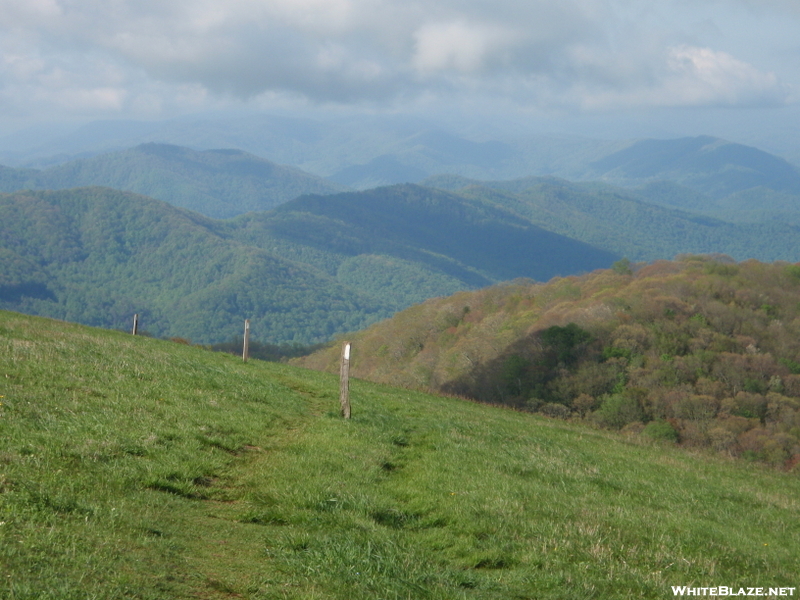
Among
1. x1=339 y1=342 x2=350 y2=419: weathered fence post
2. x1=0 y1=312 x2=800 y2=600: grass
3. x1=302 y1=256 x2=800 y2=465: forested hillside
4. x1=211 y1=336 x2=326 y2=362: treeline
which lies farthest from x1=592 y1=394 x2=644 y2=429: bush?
x1=211 y1=336 x2=326 y2=362: treeline

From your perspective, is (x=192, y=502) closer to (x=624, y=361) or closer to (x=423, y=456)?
(x=423, y=456)

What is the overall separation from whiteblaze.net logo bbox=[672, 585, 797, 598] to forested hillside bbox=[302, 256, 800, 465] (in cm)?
4263

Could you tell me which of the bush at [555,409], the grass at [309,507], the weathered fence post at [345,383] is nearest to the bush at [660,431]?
the bush at [555,409]

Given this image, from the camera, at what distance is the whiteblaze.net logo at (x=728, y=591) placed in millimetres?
7180

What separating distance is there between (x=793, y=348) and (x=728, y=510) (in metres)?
60.0

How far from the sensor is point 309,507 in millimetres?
8711

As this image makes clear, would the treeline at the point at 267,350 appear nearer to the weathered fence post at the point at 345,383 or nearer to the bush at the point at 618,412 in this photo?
the bush at the point at 618,412

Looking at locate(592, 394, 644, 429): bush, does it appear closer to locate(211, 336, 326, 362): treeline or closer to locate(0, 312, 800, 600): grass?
locate(0, 312, 800, 600): grass

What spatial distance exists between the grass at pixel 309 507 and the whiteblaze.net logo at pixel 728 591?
6.8 inches

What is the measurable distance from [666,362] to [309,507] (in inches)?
2286

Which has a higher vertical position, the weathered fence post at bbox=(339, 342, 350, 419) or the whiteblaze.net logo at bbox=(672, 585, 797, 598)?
the weathered fence post at bbox=(339, 342, 350, 419)

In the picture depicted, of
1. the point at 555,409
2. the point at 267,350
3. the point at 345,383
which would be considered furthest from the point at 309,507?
the point at 267,350

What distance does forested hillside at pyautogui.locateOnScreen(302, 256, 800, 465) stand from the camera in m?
54.8

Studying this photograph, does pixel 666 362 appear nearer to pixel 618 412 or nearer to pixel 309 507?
pixel 618 412
